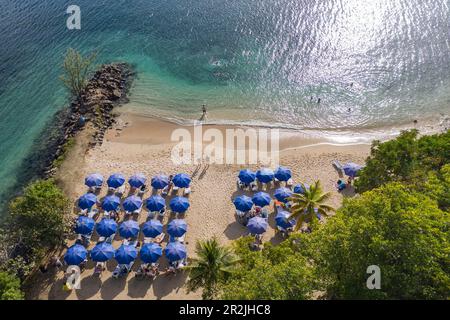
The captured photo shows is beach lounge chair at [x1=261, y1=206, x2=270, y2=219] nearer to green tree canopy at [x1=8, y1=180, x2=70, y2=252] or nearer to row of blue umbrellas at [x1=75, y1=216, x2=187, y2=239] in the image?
row of blue umbrellas at [x1=75, y1=216, x2=187, y2=239]

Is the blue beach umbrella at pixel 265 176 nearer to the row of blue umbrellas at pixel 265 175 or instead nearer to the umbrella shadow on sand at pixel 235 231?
the row of blue umbrellas at pixel 265 175

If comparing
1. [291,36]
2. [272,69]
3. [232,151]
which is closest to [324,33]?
[291,36]

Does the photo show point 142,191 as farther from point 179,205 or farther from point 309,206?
point 309,206

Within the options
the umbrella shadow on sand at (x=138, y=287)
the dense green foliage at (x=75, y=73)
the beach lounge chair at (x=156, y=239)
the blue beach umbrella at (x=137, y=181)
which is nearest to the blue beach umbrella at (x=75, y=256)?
the umbrella shadow on sand at (x=138, y=287)

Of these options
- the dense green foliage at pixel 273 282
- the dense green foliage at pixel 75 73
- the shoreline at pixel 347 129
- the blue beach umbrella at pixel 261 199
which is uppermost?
the dense green foliage at pixel 75 73

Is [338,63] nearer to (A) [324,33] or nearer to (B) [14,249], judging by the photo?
(A) [324,33]

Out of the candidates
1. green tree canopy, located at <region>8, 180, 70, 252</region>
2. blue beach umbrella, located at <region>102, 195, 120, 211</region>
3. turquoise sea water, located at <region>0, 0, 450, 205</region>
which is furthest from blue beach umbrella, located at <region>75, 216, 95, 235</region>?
turquoise sea water, located at <region>0, 0, 450, 205</region>

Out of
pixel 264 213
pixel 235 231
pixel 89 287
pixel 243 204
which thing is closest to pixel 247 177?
pixel 243 204
